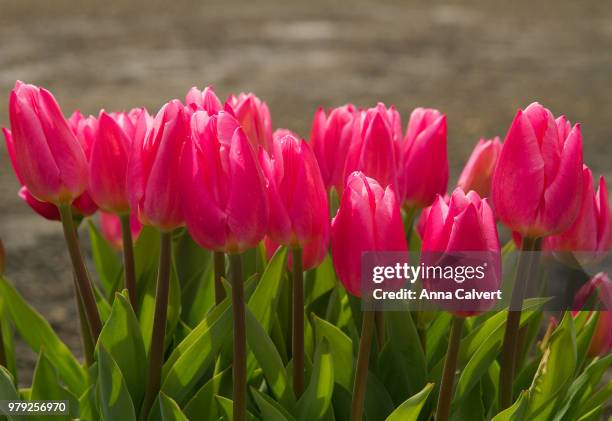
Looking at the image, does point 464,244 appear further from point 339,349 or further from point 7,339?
point 7,339

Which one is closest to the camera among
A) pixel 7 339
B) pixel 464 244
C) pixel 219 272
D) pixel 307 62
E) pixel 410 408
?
pixel 464 244

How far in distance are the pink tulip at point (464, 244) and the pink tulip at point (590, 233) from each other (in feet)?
0.81

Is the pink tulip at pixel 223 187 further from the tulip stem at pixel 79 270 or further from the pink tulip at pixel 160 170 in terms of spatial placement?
the tulip stem at pixel 79 270

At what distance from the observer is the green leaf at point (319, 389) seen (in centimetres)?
129

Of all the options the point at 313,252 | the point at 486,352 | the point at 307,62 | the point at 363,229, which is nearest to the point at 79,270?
the point at 313,252

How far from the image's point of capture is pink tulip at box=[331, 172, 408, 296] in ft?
3.83

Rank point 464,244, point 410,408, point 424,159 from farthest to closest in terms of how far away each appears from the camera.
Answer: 1. point 424,159
2. point 410,408
3. point 464,244

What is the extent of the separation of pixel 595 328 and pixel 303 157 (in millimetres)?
556

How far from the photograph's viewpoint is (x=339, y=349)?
140 centimetres

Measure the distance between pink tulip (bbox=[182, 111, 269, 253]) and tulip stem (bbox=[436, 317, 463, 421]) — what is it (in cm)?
25

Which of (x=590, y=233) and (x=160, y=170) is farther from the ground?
(x=160, y=170)

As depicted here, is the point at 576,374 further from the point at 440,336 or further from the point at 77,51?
the point at 77,51

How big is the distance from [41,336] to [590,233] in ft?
2.75

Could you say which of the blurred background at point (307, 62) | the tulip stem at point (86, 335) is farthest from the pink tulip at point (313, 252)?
the blurred background at point (307, 62)
